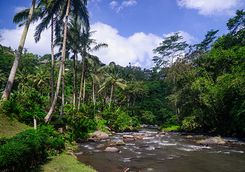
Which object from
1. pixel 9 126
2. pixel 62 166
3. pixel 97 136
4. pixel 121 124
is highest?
pixel 9 126

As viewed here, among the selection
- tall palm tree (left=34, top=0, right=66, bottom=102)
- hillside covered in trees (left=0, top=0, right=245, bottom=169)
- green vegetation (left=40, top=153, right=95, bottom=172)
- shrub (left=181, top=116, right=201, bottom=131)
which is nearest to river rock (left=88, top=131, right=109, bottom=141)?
hillside covered in trees (left=0, top=0, right=245, bottom=169)

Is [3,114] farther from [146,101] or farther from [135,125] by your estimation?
[146,101]

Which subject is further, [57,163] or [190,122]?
[190,122]

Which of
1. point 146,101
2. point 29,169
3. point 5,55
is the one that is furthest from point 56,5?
point 146,101

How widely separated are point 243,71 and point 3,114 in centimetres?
2452

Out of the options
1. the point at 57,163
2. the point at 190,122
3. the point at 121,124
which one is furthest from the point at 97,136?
the point at 57,163

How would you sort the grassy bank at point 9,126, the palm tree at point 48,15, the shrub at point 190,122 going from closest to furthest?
the grassy bank at point 9,126
the palm tree at point 48,15
the shrub at point 190,122

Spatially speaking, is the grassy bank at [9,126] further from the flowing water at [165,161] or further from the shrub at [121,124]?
the shrub at [121,124]

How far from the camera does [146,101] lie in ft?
219

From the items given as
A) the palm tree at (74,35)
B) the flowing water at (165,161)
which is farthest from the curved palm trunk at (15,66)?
the flowing water at (165,161)

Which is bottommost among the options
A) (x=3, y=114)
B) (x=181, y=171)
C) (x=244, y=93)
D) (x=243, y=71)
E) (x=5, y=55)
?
(x=181, y=171)

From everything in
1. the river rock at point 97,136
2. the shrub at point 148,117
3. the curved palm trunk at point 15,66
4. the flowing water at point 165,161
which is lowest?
the flowing water at point 165,161

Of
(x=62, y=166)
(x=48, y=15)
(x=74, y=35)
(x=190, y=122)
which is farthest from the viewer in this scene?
(x=190, y=122)

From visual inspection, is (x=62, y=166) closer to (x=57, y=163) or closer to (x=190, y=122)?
(x=57, y=163)
